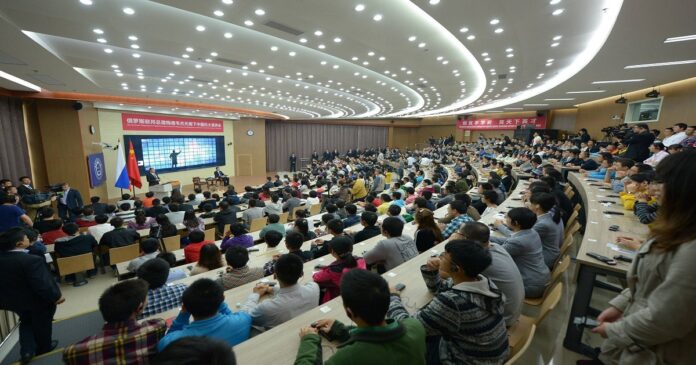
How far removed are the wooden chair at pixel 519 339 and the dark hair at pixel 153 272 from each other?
2.63 meters

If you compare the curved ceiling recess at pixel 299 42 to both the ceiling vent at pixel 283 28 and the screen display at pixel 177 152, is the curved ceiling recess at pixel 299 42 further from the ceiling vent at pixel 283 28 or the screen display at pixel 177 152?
the screen display at pixel 177 152

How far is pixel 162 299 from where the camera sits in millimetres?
2463

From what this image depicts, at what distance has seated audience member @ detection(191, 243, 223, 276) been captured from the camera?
3418mm

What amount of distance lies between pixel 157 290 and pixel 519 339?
2.88 m

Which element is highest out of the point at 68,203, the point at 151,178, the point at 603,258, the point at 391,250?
the point at 603,258

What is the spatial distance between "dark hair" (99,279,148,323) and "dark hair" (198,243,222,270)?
5.71 feet

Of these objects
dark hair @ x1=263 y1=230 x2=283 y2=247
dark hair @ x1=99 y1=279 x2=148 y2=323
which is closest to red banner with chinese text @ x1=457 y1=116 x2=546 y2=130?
dark hair @ x1=263 y1=230 x2=283 y2=247

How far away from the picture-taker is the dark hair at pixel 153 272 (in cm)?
244

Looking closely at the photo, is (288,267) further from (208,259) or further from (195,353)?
(208,259)

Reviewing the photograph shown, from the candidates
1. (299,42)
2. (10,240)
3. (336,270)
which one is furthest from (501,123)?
(10,240)

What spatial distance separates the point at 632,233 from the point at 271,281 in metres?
3.97

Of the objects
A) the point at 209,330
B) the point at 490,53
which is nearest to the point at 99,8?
the point at 209,330

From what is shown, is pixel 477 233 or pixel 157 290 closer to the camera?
pixel 477 233

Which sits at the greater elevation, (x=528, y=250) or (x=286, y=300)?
(x=528, y=250)
